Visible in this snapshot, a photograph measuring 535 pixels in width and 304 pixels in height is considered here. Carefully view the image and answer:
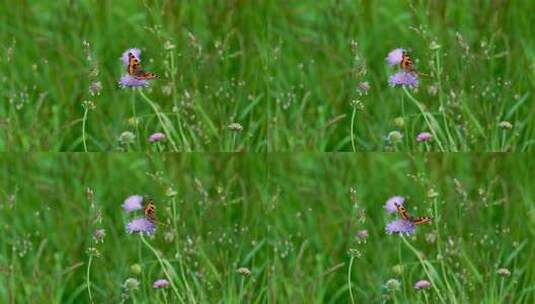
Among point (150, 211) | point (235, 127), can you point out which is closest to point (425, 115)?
point (235, 127)

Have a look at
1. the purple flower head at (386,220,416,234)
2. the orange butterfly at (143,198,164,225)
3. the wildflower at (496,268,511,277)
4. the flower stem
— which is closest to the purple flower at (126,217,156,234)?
the orange butterfly at (143,198,164,225)

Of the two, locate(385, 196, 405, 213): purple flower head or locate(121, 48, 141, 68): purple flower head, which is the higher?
locate(121, 48, 141, 68): purple flower head

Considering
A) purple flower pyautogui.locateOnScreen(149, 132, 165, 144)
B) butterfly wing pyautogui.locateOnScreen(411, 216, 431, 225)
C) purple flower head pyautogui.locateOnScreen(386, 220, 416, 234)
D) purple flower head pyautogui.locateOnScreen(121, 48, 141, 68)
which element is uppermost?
purple flower head pyautogui.locateOnScreen(121, 48, 141, 68)

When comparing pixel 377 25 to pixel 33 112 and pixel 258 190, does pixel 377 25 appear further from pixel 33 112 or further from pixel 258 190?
pixel 33 112

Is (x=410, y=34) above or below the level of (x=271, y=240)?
above

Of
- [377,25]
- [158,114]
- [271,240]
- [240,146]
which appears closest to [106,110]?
[158,114]

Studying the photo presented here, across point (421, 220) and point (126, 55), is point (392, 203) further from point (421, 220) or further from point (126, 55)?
point (126, 55)

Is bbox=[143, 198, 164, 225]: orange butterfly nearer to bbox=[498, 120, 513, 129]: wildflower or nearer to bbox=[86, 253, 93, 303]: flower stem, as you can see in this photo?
bbox=[86, 253, 93, 303]: flower stem
